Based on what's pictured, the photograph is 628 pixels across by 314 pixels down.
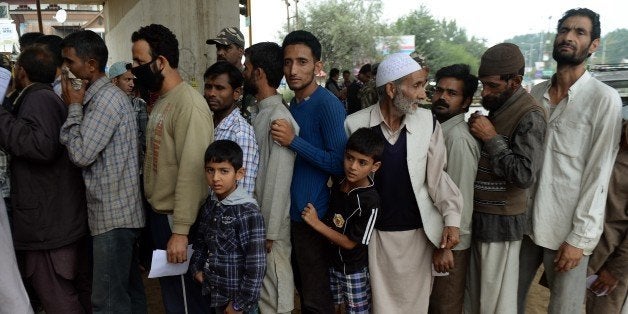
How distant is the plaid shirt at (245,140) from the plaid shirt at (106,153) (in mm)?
551

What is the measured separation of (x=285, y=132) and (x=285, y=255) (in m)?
0.73

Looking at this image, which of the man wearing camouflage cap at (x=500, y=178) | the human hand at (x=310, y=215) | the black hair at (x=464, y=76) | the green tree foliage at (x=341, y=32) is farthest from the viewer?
the green tree foliage at (x=341, y=32)

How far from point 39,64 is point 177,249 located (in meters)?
1.45

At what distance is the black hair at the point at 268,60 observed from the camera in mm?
2512

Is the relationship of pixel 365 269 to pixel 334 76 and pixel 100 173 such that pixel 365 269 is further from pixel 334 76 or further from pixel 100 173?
pixel 334 76

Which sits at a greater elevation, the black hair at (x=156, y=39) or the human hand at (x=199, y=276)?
the black hair at (x=156, y=39)

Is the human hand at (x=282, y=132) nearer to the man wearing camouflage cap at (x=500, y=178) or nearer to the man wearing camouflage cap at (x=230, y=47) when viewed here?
the man wearing camouflage cap at (x=500, y=178)

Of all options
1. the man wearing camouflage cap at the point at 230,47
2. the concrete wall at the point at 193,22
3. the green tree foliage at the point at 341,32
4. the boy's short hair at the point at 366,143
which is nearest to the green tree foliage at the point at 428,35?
the green tree foliage at the point at 341,32

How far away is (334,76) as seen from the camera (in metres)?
13.4

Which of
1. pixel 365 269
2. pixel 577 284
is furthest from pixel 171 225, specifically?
pixel 577 284

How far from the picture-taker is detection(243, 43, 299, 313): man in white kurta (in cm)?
242

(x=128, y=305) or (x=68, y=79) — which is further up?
(x=68, y=79)

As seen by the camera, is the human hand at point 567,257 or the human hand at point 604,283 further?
the human hand at point 604,283

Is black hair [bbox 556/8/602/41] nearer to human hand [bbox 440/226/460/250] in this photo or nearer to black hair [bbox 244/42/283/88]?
human hand [bbox 440/226/460/250]
